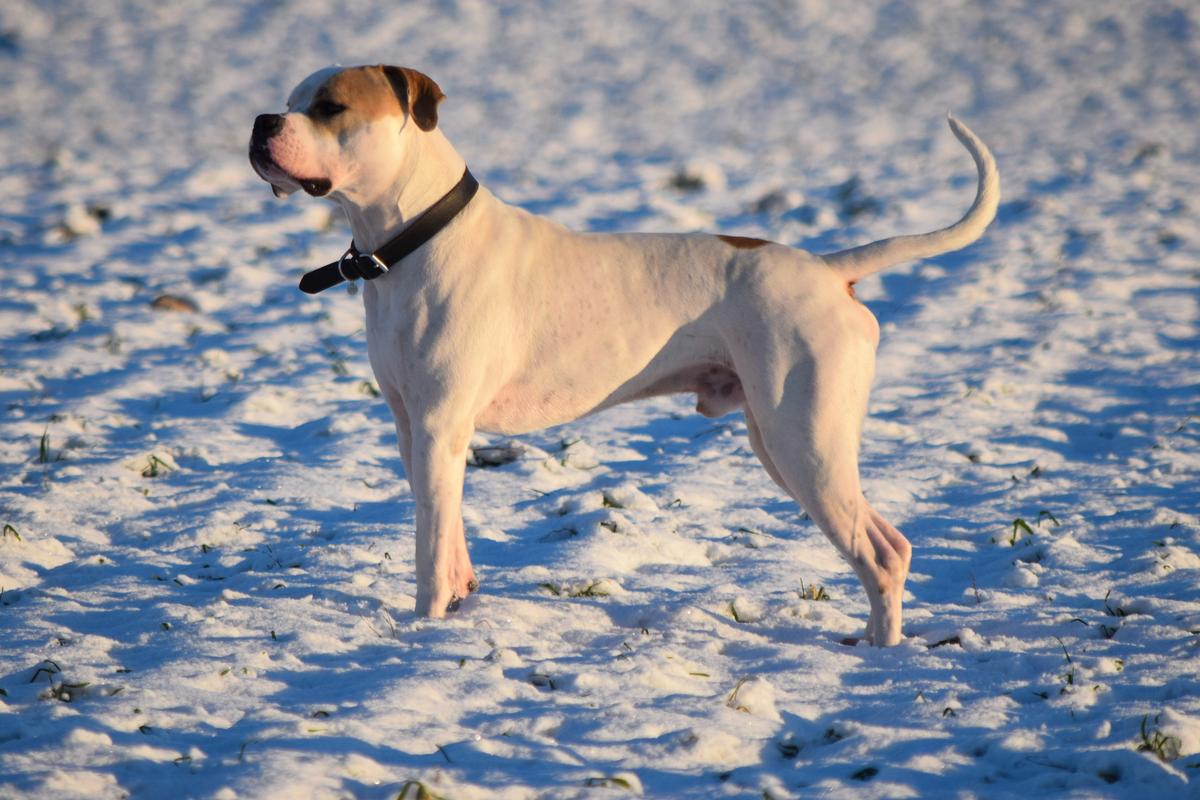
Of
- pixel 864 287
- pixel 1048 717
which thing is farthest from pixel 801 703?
pixel 864 287

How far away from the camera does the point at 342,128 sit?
11.2 feet

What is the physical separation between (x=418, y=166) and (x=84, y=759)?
1937mm

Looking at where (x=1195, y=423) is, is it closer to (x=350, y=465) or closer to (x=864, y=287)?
(x=864, y=287)

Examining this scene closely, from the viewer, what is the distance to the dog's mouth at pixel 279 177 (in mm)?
3297

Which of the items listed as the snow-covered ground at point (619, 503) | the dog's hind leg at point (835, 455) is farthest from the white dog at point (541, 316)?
the snow-covered ground at point (619, 503)

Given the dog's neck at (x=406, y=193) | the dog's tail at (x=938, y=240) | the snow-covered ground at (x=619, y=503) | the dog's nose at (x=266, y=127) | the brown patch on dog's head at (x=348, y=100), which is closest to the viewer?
the snow-covered ground at (x=619, y=503)

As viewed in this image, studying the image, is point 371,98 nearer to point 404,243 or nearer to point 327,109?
point 327,109

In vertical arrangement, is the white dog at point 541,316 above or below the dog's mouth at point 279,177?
below

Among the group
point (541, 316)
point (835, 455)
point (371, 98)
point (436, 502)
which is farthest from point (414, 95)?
point (835, 455)

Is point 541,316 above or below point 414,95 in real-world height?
below

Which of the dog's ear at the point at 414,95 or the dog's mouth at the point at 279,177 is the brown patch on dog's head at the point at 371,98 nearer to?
the dog's ear at the point at 414,95

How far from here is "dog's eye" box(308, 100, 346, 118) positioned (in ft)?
11.2

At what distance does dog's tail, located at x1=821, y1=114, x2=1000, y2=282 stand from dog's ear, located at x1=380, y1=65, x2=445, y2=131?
1.33 metres

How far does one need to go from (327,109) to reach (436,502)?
1.22 meters
